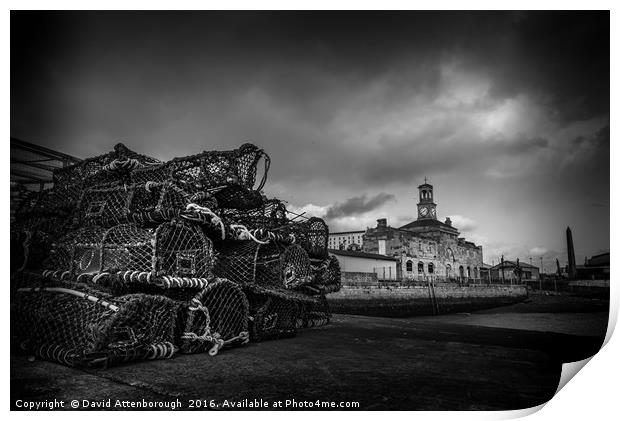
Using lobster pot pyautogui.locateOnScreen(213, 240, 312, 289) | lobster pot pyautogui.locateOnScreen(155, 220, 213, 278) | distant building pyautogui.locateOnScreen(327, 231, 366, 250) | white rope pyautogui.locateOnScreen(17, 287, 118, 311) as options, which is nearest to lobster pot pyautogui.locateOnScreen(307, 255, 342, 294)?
lobster pot pyautogui.locateOnScreen(213, 240, 312, 289)

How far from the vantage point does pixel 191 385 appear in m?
2.08

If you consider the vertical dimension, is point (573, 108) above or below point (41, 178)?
above

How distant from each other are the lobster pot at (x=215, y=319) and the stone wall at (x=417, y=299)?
11.8 m

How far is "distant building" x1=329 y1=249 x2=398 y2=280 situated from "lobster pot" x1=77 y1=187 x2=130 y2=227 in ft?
51.2

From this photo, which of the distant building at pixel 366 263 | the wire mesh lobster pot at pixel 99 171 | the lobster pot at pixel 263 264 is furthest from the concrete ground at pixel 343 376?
the distant building at pixel 366 263

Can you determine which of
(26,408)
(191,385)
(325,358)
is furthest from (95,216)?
(325,358)

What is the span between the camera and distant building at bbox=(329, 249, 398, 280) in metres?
20.4

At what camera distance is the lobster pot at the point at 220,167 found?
143 inches

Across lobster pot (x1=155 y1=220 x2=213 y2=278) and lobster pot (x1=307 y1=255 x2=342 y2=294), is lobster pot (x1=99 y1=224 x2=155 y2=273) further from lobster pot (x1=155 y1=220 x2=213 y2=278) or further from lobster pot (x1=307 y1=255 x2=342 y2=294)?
lobster pot (x1=307 y1=255 x2=342 y2=294)

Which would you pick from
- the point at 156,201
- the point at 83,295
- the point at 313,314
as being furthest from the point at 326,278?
the point at 83,295

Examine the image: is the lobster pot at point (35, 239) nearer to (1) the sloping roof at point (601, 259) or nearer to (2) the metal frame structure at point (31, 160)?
(2) the metal frame structure at point (31, 160)
